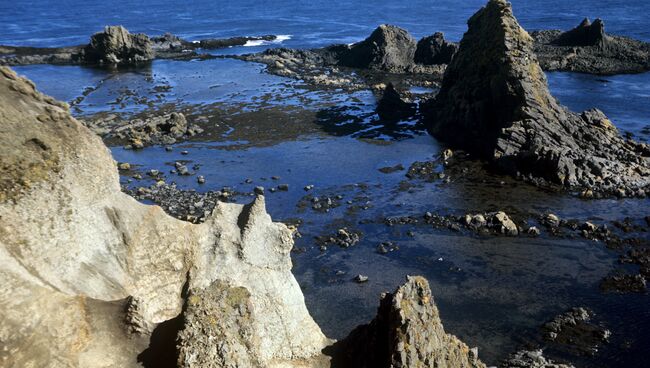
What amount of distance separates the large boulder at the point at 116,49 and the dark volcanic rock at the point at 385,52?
38027 millimetres

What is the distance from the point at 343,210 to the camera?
140 feet

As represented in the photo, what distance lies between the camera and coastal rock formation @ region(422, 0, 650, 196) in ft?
151

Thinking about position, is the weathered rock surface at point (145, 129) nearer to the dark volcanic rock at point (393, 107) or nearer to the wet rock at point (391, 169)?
the dark volcanic rock at point (393, 107)

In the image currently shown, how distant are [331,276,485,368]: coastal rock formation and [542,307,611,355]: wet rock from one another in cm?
1282

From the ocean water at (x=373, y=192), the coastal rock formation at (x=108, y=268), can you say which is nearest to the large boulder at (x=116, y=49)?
the ocean water at (x=373, y=192)

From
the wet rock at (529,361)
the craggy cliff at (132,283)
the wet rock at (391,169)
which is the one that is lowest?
the wet rock at (529,361)

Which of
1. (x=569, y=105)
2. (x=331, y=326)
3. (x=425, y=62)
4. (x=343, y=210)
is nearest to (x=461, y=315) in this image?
(x=331, y=326)

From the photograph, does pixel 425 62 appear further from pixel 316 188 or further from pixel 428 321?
pixel 428 321

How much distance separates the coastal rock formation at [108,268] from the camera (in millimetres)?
10758

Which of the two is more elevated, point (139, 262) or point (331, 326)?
point (139, 262)

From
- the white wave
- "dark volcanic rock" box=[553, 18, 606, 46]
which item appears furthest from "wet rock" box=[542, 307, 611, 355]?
the white wave

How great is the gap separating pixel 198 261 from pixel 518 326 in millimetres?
20127

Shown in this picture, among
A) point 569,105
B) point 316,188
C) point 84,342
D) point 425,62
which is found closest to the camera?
point 84,342

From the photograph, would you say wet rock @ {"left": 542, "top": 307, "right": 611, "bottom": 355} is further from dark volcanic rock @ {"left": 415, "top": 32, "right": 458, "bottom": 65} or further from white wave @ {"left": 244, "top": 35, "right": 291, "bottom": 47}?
white wave @ {"left": 244, "top": 35, "right": 291, "bottom": 47}
